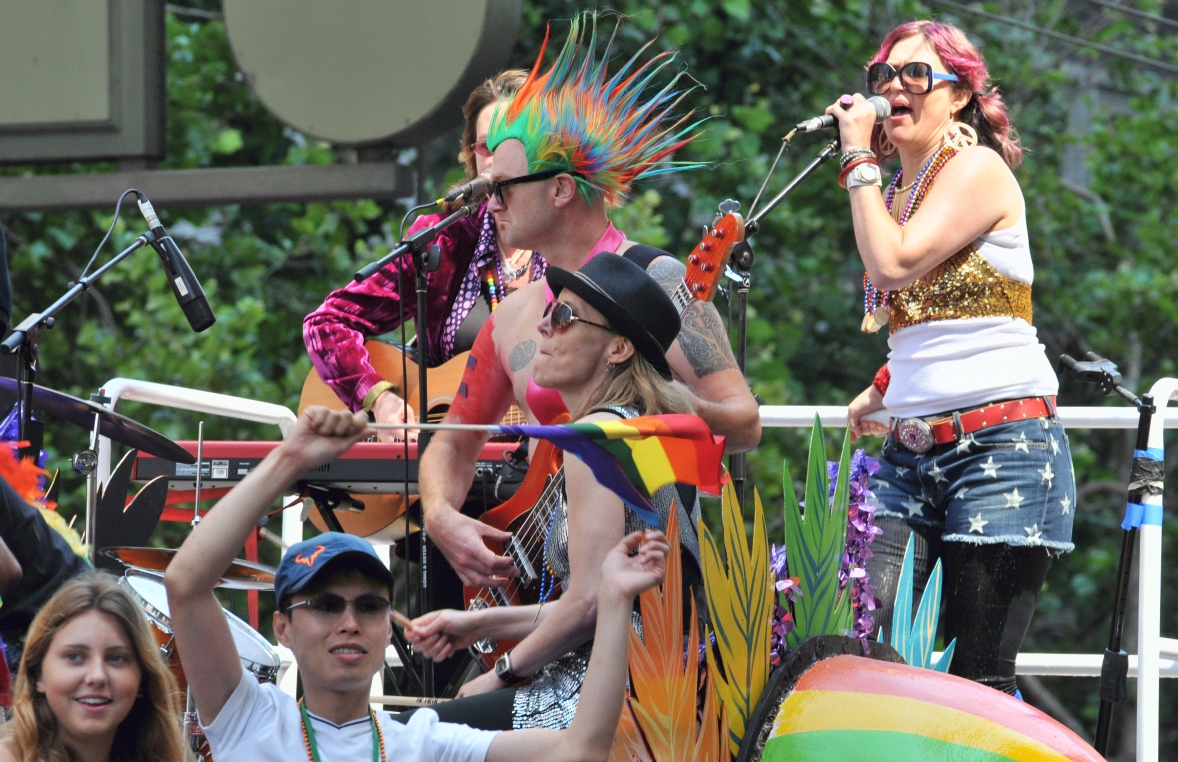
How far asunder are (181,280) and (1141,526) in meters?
2.50

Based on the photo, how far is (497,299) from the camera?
433 cm

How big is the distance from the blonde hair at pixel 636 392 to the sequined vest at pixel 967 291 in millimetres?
738

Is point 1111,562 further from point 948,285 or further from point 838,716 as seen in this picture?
point 838,716

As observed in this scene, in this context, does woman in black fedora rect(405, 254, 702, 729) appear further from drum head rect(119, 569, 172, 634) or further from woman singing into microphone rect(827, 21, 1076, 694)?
drum head rect(119, 569, 172, 634)

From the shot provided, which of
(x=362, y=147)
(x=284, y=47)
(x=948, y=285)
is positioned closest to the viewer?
(x=948, y=285)

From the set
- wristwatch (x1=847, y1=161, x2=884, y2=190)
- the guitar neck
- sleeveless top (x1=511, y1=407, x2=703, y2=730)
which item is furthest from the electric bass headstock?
sleeveless top (x1=511, y1=407, x2=703, y2=730)

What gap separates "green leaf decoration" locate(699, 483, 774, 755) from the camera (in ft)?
8.29

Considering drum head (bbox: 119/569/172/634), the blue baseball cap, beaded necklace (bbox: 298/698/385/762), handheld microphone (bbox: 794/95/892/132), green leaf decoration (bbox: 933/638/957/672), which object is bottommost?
beaded necklace (bbox: 298/698/385/762)

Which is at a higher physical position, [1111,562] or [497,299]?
[497,299]

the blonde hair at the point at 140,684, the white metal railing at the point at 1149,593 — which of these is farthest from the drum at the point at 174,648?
the white metal railing at the point at 1149,593

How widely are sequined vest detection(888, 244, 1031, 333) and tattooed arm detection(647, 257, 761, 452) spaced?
0.45 m

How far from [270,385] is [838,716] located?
604 centimetres

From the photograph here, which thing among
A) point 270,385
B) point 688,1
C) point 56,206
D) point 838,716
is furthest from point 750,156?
point 838,716

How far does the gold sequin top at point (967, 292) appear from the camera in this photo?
3.28m
